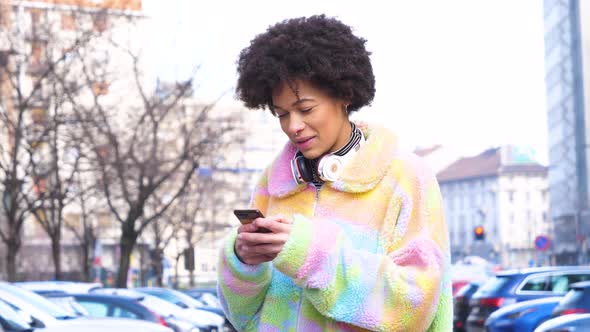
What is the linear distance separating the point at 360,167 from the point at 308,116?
19 centimetres

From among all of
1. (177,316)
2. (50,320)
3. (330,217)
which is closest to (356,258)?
(330,217)

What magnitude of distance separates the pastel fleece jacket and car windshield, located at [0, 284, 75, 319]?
8789 mm

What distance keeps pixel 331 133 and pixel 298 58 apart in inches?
8.6

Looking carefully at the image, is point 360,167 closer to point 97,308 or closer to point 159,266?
point 97,308

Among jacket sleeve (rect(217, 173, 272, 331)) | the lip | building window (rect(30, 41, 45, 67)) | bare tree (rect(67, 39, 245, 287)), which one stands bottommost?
jacket sleeve (rect(217, 173, 272, 331))

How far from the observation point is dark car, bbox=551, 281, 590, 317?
13062 millimetres

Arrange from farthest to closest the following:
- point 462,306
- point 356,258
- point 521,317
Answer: point 462,306 → point 521,317 → point 356,258

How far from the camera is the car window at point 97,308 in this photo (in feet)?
55.8

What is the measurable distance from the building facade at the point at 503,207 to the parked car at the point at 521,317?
12077 cm

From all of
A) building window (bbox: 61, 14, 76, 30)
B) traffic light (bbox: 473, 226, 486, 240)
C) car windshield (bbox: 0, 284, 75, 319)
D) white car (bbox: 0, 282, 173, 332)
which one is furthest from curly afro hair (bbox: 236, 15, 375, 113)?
traffic light (bbox: 473, 226, 486, 240)

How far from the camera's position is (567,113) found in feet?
297

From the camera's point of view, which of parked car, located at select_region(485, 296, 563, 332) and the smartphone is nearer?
the smartphone

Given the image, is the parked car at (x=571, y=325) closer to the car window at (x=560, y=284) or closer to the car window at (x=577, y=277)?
the car window at (x=577, y=277)

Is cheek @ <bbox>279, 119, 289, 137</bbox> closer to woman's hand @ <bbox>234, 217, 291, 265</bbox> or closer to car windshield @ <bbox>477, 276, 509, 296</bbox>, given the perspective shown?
woman's hand @ <bbox>234, 217, 291, 265</bbox>
